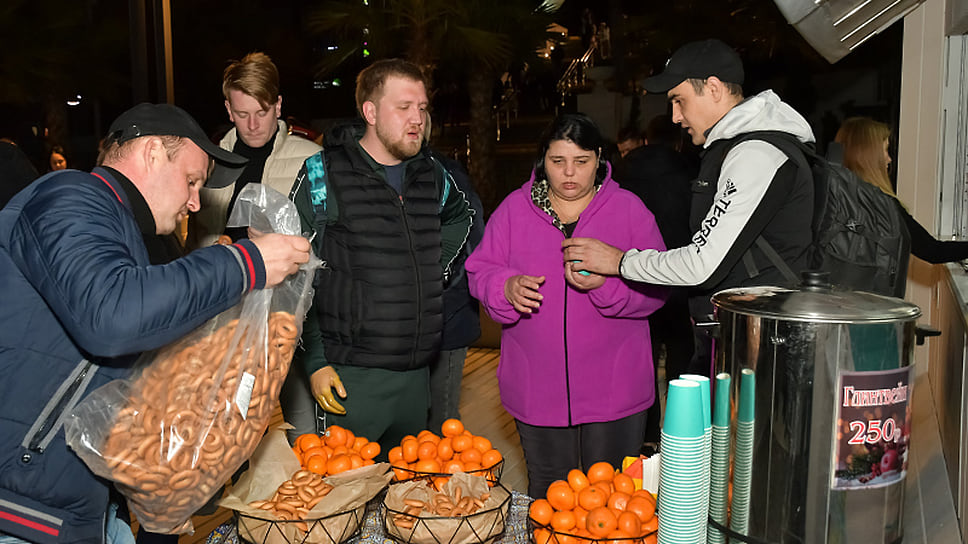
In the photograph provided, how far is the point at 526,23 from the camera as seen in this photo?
6.56 meters

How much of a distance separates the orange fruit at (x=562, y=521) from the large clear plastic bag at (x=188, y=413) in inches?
19.5

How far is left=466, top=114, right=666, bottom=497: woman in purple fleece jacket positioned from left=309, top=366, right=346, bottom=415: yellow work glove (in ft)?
1.44

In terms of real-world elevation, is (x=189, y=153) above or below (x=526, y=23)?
below

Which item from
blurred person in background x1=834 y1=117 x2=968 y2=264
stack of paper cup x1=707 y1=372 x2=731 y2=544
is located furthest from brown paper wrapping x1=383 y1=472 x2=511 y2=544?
blurred person in background x1=834 y1=117 x2=968 y2=264

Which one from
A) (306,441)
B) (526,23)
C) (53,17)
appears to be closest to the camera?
(306,441)

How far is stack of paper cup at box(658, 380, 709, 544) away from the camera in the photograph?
3.54ft

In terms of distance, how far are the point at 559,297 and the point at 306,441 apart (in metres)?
0.80

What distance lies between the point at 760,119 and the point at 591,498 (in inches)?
38.0

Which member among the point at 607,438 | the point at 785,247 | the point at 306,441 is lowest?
the point at 607,438

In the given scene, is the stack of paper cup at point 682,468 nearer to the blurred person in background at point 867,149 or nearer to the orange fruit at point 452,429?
the orange fruit at point 452,429

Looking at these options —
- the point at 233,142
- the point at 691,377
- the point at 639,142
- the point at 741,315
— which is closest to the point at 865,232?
the point at 741,315

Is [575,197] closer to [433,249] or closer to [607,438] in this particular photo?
[433,249]

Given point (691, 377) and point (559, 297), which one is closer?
point (691, 377)

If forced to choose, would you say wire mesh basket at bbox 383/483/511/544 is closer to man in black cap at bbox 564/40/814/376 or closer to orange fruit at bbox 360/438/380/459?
orange fruit at bbox 360/438/380/459
